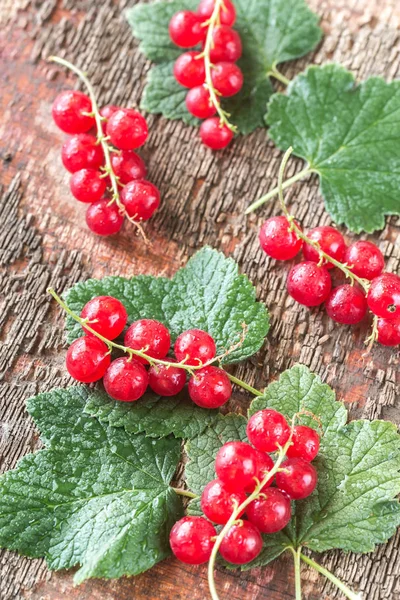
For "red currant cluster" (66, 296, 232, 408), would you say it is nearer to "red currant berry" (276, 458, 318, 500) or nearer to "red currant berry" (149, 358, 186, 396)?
"red currant berry" (149, 358, 186, 396)

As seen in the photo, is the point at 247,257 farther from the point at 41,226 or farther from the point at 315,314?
the point at 41,226

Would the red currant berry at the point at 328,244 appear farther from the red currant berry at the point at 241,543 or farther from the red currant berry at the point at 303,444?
the red currant berry at the point at 241,543

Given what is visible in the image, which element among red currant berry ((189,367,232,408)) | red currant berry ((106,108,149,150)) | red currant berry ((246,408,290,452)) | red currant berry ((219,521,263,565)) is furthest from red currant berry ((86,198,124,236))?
red currant berry ((219,521,263,565))

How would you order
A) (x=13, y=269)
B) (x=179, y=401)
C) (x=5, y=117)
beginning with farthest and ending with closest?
(x=5, y=117)
(x=13, y=269)
(x=179, y=401)

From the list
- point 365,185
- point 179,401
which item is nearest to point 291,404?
point 179,401

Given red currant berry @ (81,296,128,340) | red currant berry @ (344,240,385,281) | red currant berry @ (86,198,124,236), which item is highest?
red currant berry @ (344,240,385,281)

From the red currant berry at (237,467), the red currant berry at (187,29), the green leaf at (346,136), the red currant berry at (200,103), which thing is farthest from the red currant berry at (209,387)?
the red currant berry at (187,29)
